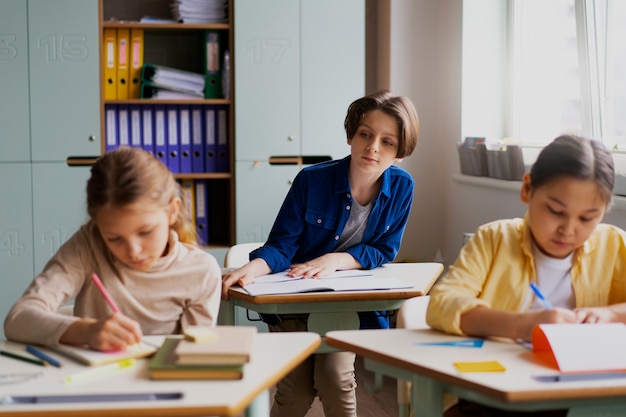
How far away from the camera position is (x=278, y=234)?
279cm

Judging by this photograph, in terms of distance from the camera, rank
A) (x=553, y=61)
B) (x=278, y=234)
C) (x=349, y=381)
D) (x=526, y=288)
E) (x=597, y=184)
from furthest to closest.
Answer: (x=553, y=61) < (x=278, y=234) < (x=349, y=381) < (x=526, y=288) < (x=597, y=184)

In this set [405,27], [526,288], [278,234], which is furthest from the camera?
[405,27]

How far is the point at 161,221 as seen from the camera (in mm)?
1863

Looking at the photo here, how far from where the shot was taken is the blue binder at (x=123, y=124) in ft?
14.8

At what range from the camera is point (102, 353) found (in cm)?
166

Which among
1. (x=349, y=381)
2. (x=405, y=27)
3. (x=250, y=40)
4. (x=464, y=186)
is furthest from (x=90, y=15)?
(x=349, y=381)

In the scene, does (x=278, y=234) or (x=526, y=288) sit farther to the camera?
(x=278, y=234)

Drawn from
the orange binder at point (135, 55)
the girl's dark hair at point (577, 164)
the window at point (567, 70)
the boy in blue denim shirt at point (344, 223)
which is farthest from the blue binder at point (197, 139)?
the girl's dark hair at point (577, 164)

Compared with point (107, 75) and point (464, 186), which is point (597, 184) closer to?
point (464, 186)

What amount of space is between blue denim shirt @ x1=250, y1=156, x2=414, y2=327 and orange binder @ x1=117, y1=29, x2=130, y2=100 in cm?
194

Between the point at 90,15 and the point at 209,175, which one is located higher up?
the point at 90,15

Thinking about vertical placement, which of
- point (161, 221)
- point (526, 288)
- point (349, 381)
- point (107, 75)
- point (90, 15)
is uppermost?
point (90, 15)

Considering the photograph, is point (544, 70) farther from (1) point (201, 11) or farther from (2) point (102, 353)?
(2) point (102, 353)

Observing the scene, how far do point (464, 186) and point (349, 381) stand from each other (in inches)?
83.4
